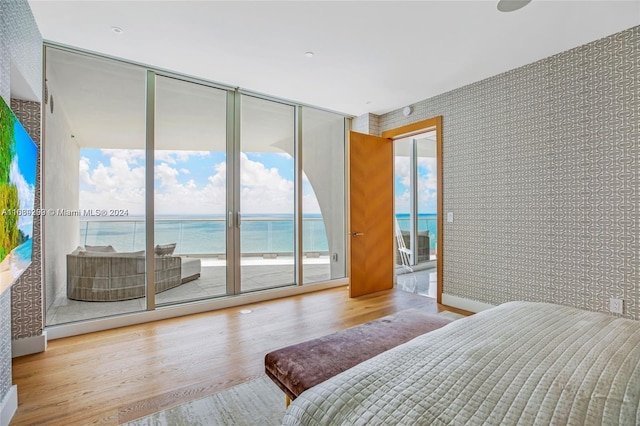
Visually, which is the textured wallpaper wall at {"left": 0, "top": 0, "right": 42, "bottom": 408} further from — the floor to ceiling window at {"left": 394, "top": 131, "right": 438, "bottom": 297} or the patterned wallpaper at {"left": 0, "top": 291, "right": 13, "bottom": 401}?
the floor to ceiling window at {"left": 394, "top": 131, "right": 438, "bottom": 297}

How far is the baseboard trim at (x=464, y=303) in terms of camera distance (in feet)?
11.0

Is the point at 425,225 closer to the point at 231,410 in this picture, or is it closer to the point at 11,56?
the point at 231,410

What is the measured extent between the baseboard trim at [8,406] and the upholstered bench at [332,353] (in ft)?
4.71

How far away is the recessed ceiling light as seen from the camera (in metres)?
2.09

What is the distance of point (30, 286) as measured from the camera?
2.48m

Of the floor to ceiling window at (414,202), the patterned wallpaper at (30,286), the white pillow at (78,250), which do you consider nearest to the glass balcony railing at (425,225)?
the floor to ceiling window at (414,202)

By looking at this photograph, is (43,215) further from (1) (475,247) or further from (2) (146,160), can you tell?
(1) (475,247)

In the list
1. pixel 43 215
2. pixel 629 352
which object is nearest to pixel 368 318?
pixel 629 352

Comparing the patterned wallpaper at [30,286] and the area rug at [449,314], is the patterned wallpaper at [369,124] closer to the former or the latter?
the area rug at [449,314]

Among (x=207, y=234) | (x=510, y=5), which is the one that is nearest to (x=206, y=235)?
(x=207, y=234)

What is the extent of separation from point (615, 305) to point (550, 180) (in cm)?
117

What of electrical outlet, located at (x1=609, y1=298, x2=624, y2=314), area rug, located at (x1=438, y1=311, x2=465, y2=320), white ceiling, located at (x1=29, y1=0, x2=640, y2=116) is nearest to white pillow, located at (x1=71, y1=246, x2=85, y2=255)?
white ceiling, located at (x1=29, y1=0, x2=640, y2=116)

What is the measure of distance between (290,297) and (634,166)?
3.72 metres

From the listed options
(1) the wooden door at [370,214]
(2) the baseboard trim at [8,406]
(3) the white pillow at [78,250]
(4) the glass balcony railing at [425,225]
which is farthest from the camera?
(4) the glass balcony railing at [425,225]
